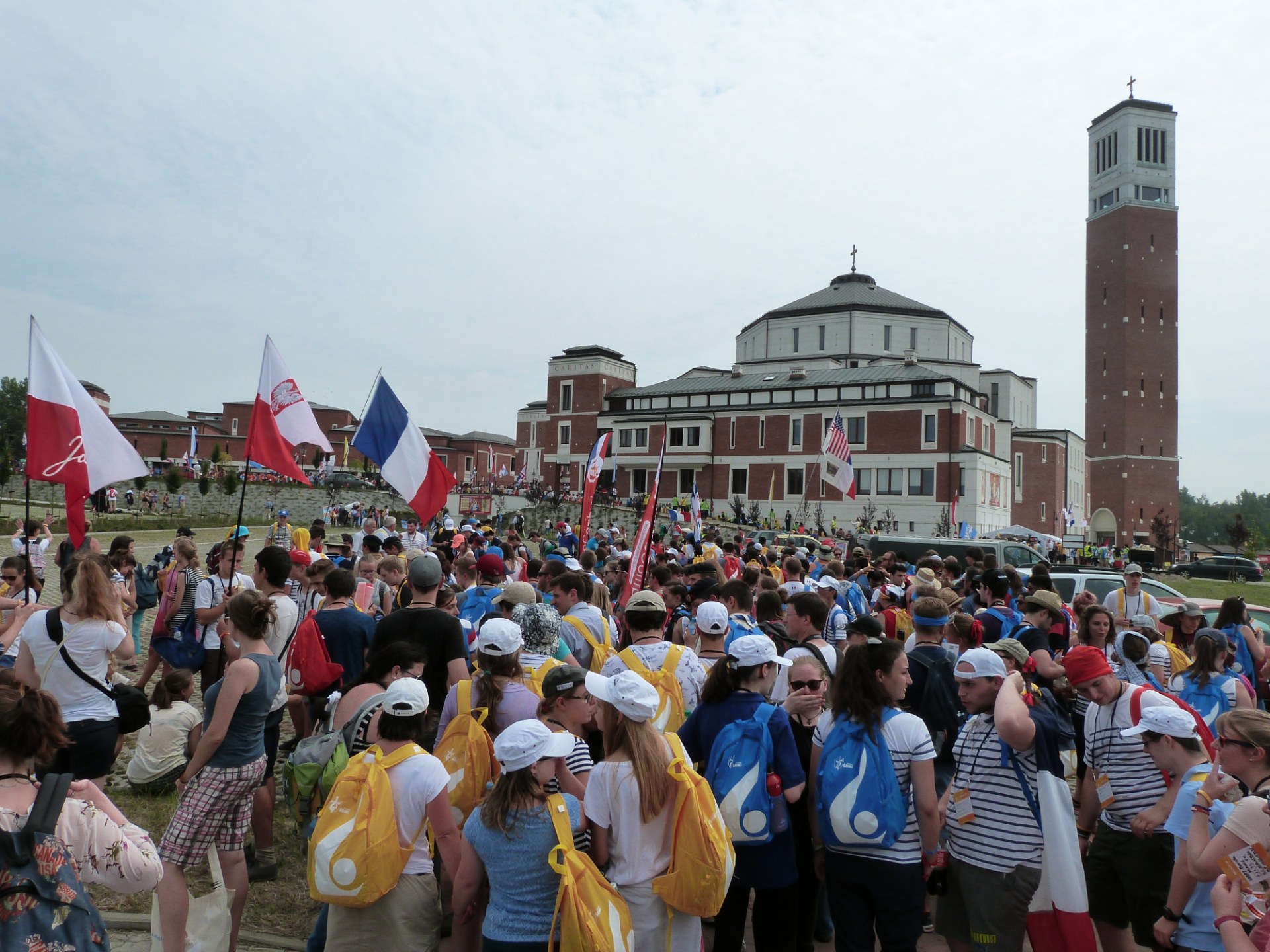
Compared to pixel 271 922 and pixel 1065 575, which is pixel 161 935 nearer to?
pixel 271 922

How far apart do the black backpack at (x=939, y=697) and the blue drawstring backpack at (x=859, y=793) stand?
5.15 ft

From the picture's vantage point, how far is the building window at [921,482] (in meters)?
56.3

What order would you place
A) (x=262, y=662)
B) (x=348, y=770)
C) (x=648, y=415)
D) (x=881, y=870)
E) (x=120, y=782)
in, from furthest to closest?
(x=648, y=415)
(x=120, y=782)
(x=262, y=662)
(x=881, y=870)
(x=348, y=770)

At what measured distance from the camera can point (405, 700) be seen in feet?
12.2

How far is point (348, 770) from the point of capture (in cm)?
363

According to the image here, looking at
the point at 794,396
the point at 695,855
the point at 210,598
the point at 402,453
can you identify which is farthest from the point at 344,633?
the point at 794,396

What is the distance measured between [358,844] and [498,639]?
3.81 ft

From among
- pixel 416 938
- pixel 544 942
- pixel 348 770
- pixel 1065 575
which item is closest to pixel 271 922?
pixel 416 938

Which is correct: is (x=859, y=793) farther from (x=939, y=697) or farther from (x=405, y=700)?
(x=405, y=700)

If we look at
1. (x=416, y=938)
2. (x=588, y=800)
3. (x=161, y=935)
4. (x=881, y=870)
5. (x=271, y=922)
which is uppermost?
(x=588, y=800)

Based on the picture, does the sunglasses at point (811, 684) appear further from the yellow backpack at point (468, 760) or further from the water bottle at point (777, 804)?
the yellow backpack at point (468, 760)

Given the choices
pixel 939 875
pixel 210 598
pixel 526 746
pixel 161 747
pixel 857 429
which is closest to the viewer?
pixel 526 746

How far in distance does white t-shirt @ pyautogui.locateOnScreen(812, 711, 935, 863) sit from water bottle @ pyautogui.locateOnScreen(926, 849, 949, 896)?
0.28 feet

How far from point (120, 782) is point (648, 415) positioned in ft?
197
